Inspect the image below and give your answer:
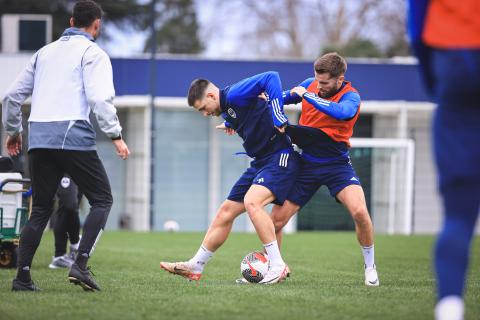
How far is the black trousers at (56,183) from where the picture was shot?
7016 millimetres

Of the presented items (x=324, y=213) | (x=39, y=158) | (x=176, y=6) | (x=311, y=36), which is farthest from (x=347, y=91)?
(x=176, y=6)

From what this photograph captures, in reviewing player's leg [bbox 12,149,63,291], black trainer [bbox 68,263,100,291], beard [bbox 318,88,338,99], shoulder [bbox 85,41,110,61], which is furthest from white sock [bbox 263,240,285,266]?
shoulder [bbox 85,41,110,61]

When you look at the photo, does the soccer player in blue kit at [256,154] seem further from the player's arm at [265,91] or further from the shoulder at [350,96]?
the shoulder at [350,96]

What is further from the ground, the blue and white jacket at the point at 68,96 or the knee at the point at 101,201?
the blue and white jacket at the point at 68,96

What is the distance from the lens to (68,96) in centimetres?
706

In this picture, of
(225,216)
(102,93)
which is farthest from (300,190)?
(102,93)

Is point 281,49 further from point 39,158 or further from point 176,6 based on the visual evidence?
point 39,158

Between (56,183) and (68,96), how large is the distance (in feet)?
2.28

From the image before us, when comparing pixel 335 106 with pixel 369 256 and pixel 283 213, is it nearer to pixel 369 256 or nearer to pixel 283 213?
pixel 283 213

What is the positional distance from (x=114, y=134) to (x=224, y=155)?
18246 millimetres

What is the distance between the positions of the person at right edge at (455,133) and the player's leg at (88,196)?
3141 mm

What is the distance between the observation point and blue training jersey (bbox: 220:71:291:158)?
772 cm

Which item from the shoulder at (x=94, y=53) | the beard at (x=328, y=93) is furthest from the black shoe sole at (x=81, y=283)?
the beard at (x=328, y=93)

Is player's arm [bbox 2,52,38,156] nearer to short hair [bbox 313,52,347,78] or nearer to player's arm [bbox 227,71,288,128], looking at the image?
player's arm [bbox 227,71,288,128]
